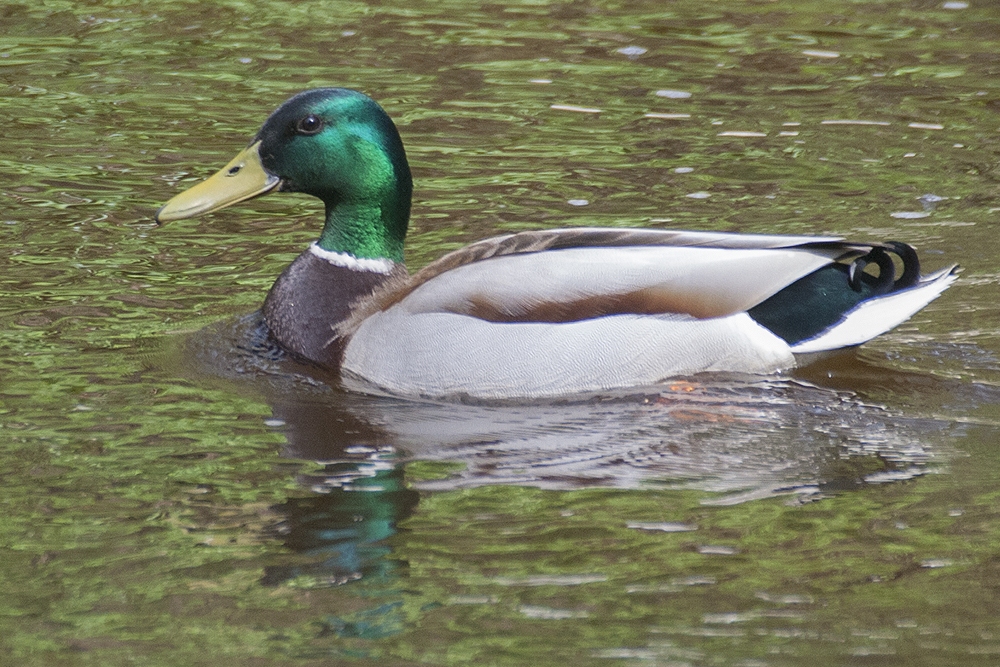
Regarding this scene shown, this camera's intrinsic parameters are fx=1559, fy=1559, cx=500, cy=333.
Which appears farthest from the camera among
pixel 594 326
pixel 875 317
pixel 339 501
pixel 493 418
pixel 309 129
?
pixel 309 129

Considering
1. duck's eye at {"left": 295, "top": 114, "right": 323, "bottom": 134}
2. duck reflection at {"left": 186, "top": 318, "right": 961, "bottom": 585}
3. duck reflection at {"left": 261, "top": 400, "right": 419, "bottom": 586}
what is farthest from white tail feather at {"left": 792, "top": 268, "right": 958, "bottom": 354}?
duck's eye at {"left": 295, "top": 114, "right": 323, "bottom": 134}

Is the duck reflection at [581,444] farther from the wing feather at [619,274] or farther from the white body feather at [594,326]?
the wing feather at [619,274]

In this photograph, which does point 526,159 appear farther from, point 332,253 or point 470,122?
point 332,253

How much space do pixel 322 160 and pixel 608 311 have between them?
4.76ft

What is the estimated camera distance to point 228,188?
6.71 metres

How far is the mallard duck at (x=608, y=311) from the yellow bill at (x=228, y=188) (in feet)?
0.04

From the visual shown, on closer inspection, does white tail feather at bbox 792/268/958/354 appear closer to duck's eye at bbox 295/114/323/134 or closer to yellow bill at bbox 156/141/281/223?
duck's eye at bbox 295/114/323/134

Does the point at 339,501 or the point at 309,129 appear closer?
the point at 339,501

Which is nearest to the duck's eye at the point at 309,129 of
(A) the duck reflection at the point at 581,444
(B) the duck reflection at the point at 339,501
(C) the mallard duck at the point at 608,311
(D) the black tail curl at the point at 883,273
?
(C) the mallard duck at the point at 608,311

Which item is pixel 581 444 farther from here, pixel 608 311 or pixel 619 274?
pixel 619 274

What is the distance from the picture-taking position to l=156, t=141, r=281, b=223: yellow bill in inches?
260

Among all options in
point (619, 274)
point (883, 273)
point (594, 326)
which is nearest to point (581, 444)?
point (594, 326)

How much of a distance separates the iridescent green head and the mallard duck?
0.15m

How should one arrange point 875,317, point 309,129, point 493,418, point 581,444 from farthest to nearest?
point 309,129 → point 875,317 → point 493,418 → point 581,444
